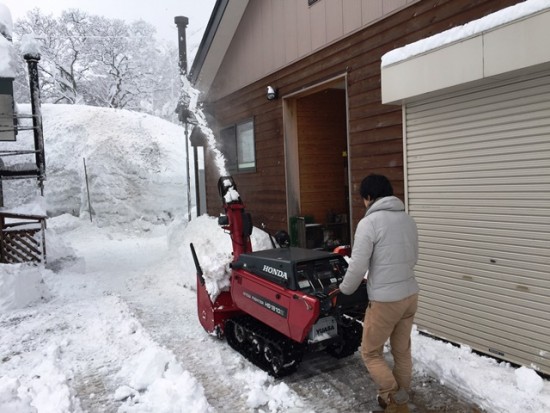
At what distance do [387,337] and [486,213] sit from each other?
1.92 m

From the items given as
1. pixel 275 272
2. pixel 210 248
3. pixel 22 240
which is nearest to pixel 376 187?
pixel 275 272

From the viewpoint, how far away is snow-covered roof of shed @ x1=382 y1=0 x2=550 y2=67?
350 cm

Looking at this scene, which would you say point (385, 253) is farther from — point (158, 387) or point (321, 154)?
point (321, 154)

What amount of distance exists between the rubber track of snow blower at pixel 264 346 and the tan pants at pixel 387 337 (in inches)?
33.8

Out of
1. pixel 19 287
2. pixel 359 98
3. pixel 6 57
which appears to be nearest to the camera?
pixel 359 98

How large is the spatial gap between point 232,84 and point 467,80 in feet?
22.3

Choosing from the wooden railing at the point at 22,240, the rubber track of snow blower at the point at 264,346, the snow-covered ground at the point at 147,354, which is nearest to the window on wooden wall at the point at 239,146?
the snow-covered ground at the point at 147,354

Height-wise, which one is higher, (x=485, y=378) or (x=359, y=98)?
(x=359, y=98)

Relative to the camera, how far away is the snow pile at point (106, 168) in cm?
1938

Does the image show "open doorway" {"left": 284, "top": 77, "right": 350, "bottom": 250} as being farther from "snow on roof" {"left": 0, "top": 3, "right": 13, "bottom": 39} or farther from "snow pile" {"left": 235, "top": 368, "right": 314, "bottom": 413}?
"snow on roof" {"left": 0, "top": 3, "right": 13, "bottom": 39}

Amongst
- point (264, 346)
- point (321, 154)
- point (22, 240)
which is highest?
point (321, 154)

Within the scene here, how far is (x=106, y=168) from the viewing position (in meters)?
20.4

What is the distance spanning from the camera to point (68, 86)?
31.7 metres

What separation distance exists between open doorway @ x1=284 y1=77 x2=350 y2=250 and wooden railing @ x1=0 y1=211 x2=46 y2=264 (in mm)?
5028
